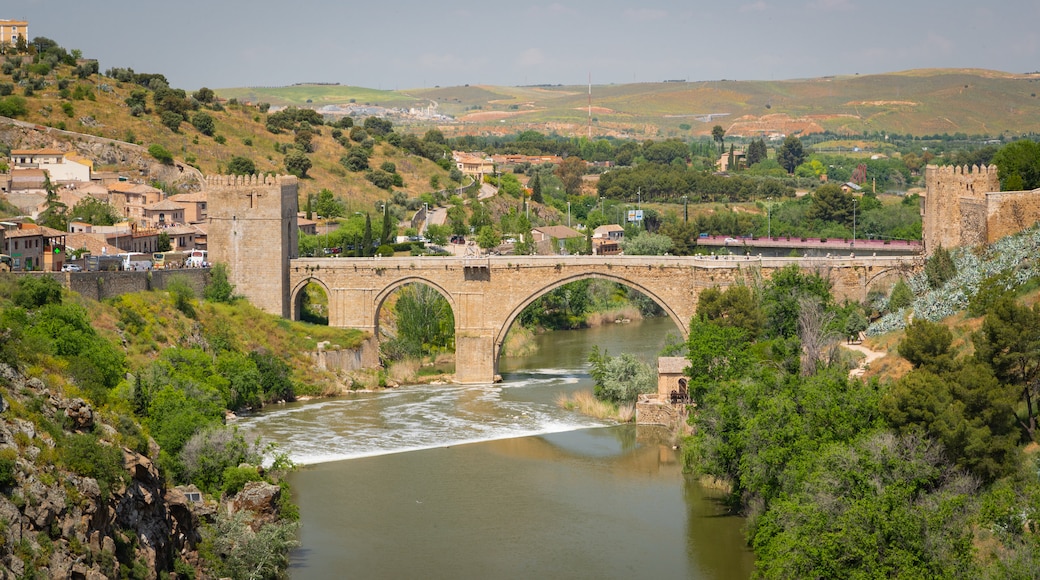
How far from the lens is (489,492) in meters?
25.2

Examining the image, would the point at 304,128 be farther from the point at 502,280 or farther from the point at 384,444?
the point at 384,444

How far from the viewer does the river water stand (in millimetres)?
21391

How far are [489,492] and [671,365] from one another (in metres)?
6.74

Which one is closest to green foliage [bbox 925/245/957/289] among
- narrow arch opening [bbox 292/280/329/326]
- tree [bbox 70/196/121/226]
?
narrow arch opening [bbox 292/280/329/326]

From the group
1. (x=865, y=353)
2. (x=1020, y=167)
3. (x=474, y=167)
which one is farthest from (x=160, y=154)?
(x=865, y=353)

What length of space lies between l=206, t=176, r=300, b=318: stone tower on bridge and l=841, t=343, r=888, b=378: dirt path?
14739 mm

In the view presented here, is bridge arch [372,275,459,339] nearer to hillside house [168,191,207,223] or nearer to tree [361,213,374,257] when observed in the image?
tree [361,213,374,257]

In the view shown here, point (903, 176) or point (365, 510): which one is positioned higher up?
point (903, 176)

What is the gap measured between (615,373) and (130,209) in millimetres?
18732

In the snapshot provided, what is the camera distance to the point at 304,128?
206 ft

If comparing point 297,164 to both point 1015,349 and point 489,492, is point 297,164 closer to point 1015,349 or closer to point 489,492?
point 489,492

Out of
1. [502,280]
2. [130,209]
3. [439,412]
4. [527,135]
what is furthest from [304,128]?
[527,135]

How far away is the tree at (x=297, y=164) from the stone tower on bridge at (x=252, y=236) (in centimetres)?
1924

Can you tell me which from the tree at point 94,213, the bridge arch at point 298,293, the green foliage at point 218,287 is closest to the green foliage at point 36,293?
the green foliage at point 218,287
